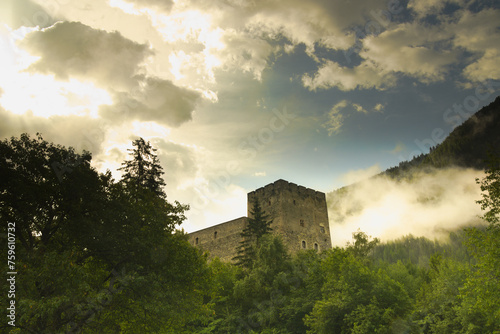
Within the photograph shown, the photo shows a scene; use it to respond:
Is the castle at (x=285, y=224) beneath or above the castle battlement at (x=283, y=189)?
beneath

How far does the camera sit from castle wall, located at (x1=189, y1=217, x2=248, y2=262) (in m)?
44.4

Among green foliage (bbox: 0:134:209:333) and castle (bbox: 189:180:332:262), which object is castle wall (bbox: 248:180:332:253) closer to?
castle (bbox: 189:180:332:262)

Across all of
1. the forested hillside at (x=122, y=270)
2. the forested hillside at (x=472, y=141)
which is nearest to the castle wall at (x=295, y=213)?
the forested hillside at (x=122, y=270)

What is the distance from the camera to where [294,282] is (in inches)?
1175

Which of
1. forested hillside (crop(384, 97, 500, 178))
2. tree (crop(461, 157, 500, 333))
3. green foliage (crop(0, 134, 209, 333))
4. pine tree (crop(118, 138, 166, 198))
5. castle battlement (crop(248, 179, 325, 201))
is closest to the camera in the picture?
green foliage (crop(0, 134, 209, 333))

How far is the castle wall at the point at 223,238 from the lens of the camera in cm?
4444

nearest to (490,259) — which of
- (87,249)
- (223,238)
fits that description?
(87,249)

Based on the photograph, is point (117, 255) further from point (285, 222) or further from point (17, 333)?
point (285, 222)

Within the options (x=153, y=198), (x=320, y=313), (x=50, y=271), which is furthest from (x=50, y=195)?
(x=320, y=313)

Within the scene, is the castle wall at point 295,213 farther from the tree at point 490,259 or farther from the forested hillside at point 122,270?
the tree at point 490,259

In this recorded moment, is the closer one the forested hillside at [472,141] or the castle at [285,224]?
the castle at [285,224]

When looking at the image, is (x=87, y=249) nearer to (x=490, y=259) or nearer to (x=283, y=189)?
(x=490, y=259)

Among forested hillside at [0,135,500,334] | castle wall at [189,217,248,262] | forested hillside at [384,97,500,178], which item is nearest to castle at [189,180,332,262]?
castle wall at [189,217,248,262]

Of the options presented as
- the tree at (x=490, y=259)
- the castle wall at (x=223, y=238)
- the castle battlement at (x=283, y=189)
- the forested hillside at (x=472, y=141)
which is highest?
the forested hillside at (x=472, y=141)
